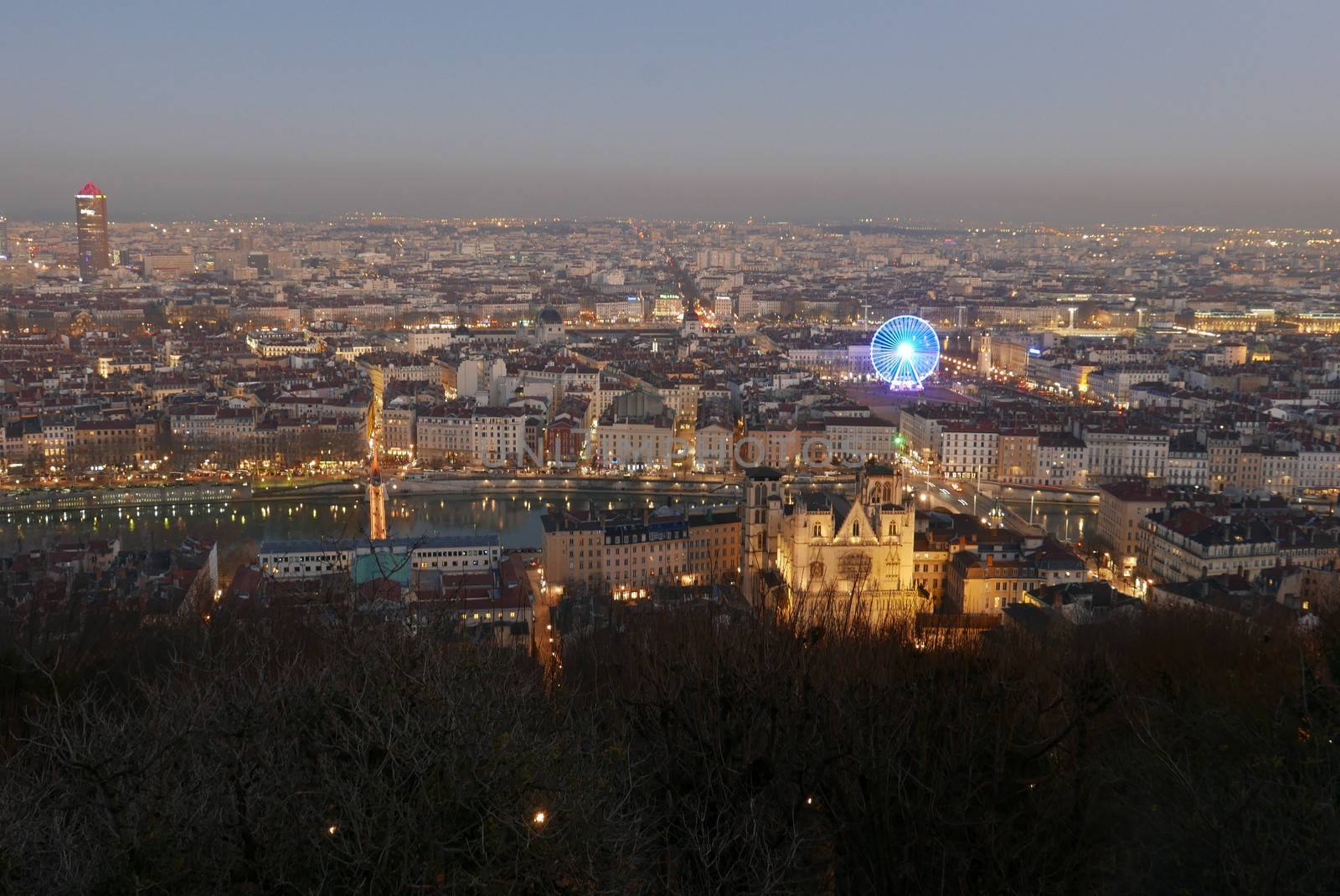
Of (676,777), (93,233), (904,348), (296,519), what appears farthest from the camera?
(93,233)

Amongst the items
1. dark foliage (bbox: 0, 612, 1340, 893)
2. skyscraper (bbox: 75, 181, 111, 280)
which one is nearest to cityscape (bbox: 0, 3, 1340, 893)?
dark foliage (bbox: 0, 612, 1340, 893)

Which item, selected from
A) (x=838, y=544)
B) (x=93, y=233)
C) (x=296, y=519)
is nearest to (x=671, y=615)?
(x=838, y=544)

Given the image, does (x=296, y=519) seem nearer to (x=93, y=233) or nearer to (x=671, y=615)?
(x=671, y=615)

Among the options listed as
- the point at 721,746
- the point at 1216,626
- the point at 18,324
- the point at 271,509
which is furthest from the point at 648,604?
the point at 18,324

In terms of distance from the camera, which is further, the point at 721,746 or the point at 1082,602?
the point at 1082,602

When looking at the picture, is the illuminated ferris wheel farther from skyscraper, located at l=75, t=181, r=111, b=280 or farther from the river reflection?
skyscraper, located at l=75, t=181, r=111, b=280

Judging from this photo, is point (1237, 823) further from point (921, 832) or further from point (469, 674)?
point (469, 674)
